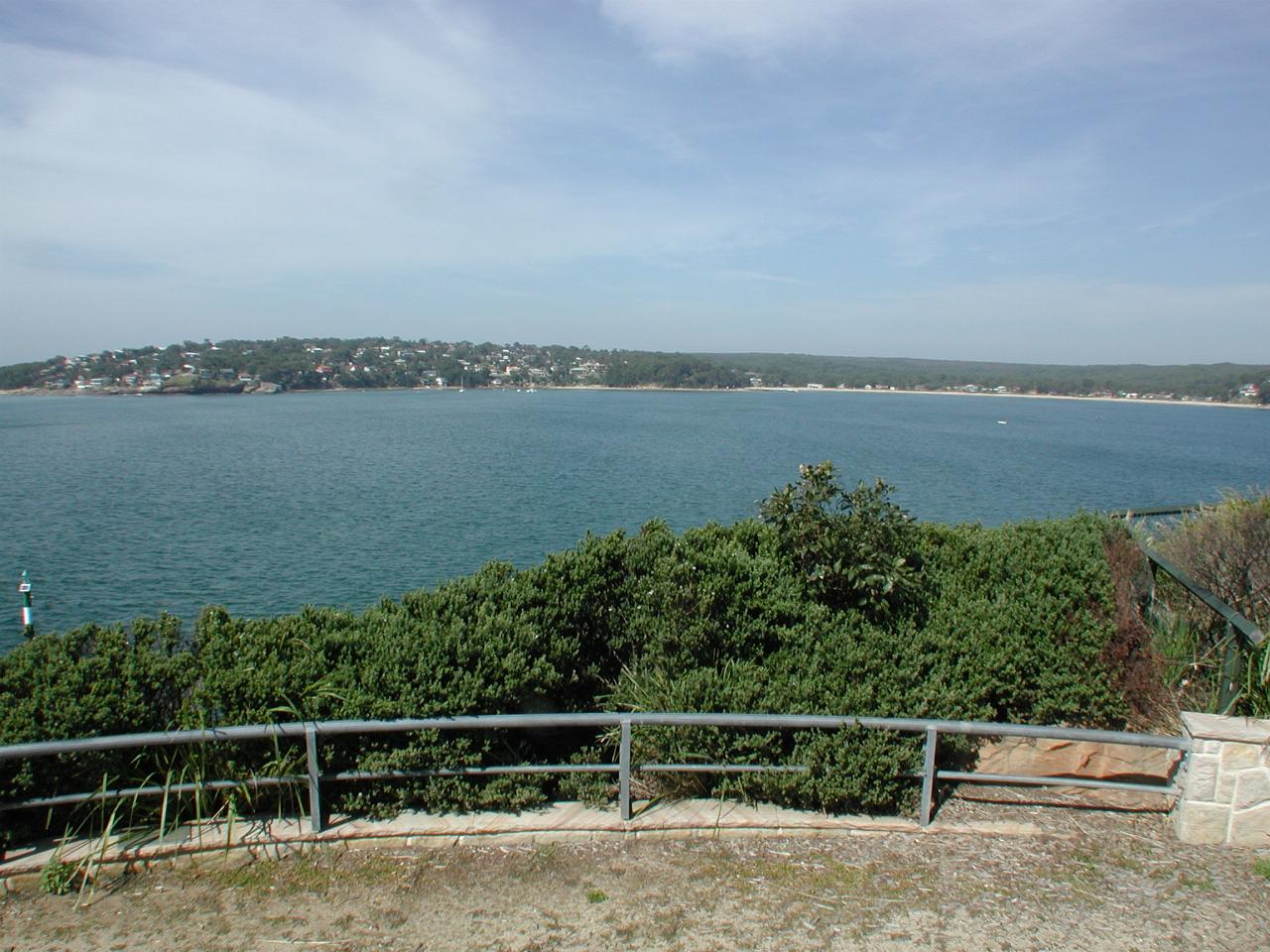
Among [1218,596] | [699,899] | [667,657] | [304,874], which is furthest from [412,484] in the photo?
[699,899]

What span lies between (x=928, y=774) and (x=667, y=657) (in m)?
1.94

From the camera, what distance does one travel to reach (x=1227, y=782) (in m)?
5.14

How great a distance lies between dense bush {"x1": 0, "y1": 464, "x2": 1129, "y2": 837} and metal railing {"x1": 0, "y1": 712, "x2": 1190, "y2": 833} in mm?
113

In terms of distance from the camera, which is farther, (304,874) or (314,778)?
(314,778)

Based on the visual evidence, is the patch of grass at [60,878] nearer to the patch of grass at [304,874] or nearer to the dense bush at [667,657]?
the dense bush at [667,657]

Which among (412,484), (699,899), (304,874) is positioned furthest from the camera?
(412,484)

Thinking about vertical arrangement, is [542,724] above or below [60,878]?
above

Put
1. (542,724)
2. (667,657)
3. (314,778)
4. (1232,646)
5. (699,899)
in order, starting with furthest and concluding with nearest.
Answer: (667,657) → (1232,646) → (542,724) → (314,778) → (699,899)

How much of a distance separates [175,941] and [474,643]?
2153mm

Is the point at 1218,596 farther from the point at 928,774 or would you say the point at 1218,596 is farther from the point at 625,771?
the point at 625,771

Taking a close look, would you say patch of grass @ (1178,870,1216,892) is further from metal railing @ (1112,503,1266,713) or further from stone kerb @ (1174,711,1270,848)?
metal railing @ (1112,503,1266,713)

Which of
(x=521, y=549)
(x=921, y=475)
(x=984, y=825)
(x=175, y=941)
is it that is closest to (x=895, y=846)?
(x=984, y=825)

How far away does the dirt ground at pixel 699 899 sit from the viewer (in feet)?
13.9

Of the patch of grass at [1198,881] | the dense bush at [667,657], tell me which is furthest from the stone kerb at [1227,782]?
the dense bush at [667,657]
